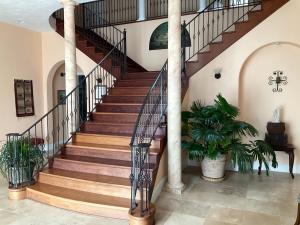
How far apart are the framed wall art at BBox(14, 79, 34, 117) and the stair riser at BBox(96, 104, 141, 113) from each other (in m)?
2.36

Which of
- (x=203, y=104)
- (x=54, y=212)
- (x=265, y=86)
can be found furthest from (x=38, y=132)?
(x=265, y=86)

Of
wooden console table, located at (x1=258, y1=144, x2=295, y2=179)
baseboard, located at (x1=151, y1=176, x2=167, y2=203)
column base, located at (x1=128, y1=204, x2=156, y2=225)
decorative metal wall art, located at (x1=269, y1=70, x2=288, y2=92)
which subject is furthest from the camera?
decorative metal wall art, located at (x1=269, y1=70, x2=288, y2=92)

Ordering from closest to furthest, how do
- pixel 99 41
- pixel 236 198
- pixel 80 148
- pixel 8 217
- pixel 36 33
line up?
pixel 8 217 < pixel 236 198 < pixel 80 148 < pixel 36 33 < pixel 99 41

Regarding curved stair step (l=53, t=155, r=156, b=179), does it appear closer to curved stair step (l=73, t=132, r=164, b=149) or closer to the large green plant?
curved stair step (l=73, t=132, r=164, b=149)

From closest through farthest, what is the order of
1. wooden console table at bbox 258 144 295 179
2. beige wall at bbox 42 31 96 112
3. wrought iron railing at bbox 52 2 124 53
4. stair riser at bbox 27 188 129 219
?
1. stair riser at bbox 27 188 129 219
2. wooden console table at bbox 258 144 295 179
3. beige wall at bbox 42 31 96 112
4. wrought iron railing at bbox 52 2 124 53

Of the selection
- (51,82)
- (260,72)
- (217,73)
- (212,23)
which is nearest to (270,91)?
(260,72)

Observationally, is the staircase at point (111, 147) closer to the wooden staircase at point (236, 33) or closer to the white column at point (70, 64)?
the wooden staircase at point (236, 33)

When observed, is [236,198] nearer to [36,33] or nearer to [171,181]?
[171,181]

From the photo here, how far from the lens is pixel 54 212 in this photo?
3.55 m

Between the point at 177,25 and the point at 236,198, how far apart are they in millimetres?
2824

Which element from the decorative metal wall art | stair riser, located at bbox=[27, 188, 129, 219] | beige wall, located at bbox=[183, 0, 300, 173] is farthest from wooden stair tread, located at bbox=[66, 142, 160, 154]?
the decorative metal wall art

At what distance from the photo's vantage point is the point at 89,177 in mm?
4027

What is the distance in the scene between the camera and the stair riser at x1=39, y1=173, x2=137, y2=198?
3701 mm

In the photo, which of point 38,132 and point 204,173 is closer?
point 204,173
